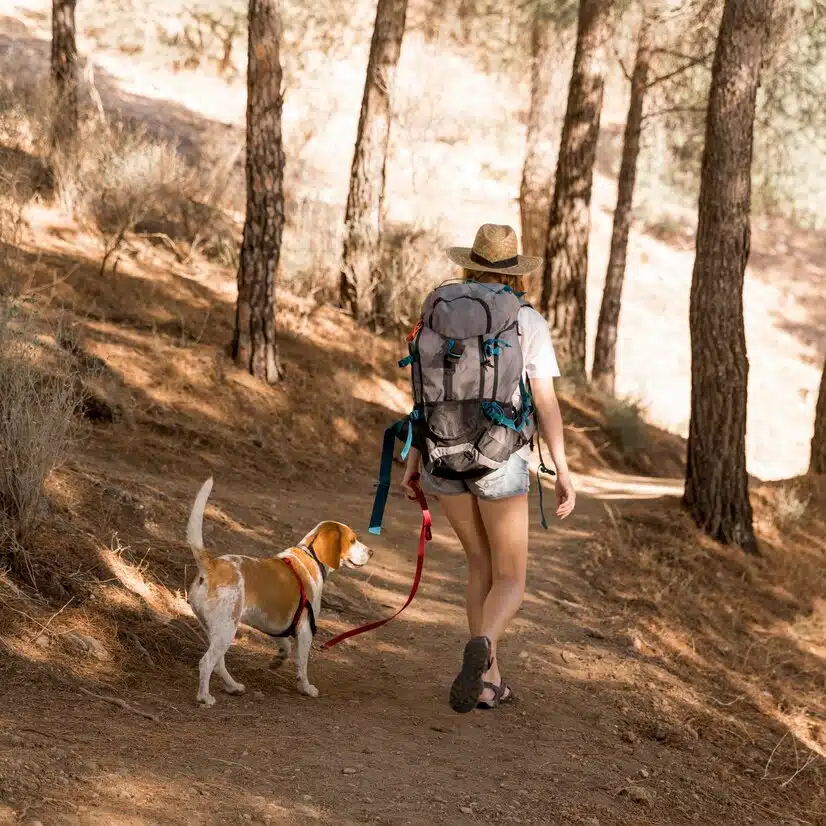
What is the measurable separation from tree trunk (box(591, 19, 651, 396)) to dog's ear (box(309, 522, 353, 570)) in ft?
40.7

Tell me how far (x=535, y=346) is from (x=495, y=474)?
1.75 feet

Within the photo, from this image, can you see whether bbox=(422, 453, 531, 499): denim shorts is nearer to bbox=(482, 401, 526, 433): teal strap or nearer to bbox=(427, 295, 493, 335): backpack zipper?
bbox=(482, 401, 526, 433): teal strap

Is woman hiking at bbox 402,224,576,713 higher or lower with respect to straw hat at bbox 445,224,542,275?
lower

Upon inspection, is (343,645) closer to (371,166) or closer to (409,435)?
(409,435)

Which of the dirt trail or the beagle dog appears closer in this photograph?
the dirt trail

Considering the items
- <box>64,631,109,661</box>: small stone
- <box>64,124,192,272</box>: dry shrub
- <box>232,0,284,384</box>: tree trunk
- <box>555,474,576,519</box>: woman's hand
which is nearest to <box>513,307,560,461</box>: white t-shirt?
<box>555,474,576,519</box>: woman's hand

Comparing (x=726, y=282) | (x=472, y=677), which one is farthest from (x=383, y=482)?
(x=726, y=282)

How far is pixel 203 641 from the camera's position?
5344 millimetres

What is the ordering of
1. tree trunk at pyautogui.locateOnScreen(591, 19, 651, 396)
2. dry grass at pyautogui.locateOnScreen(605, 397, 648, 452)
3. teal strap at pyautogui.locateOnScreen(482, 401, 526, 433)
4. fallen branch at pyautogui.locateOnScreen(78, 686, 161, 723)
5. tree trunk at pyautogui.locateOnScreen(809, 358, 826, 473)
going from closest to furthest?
fallen branch at pyautogui.locateOnScreen(78, 686, 161, 723)
teal strap at pyautogui.locateOnScreen(482, 401, 526, 433)
tree trunk at pyautogui.locateOnScreen(809, 358, 826, 473)
dry grass at pyautogui.locateOnScreen(605, 397, 648, 452)
tree trunk at pyautogui.locateOnScreen(591, 19, 651, 396)

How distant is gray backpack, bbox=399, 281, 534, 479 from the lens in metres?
4.38

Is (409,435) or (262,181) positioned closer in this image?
(409,435)

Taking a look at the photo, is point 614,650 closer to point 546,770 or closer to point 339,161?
point 546,770

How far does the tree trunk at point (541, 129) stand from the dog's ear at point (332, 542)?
11268 mm

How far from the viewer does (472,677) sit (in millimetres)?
4625
